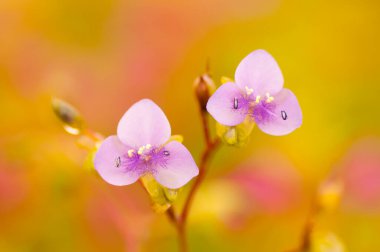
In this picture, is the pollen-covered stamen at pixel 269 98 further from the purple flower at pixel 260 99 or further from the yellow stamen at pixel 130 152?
the yellow stamen at pixel 130 152

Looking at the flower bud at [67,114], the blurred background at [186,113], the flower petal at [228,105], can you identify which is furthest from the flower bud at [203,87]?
the blurred background at [186,113]

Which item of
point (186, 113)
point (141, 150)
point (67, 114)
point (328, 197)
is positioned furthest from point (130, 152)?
point (186, 113)

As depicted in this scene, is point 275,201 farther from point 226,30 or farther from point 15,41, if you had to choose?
point 15,41

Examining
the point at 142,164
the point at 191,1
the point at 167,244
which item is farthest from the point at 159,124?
the point at 191,1

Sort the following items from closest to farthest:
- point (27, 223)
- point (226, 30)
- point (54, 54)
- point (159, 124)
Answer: point (159, 124), point (27, 223), point (54, 54), point (226, 30)

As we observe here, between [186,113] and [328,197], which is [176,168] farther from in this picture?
[186,113]

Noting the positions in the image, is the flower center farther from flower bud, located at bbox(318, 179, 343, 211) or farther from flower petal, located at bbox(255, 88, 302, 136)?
flower bud, located at bbox(318, 179, 343, 211)
